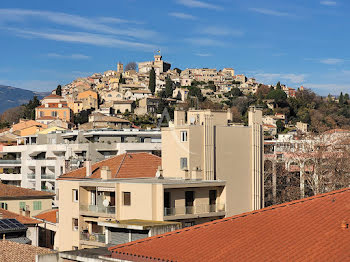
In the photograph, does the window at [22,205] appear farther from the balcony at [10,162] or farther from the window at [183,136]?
the balcony at [10,162]

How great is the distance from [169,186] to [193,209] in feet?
7.76

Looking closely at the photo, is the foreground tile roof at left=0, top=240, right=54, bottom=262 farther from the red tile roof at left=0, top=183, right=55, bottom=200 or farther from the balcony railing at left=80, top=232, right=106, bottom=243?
the red tile roof at left=0, top=183, right=55, bottom=200

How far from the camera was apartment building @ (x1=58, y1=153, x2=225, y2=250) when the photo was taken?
2683 centimetres

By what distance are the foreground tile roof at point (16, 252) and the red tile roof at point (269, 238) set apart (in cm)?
624

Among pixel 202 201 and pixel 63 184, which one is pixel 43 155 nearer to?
pixel 63 184

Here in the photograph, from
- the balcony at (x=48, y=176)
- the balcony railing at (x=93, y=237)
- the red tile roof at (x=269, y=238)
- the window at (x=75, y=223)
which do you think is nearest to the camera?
the red tile roof at (x=269, y=238)

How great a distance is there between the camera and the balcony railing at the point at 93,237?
92.8 ft

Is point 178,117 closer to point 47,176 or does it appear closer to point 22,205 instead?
point 22,205

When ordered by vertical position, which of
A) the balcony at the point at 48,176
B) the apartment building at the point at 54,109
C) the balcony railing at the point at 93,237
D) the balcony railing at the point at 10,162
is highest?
the apartment building at the point at 54,109

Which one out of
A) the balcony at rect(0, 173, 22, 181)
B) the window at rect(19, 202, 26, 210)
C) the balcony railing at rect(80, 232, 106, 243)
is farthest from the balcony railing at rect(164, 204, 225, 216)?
the balcony at rect(0, 173, 22, 181)

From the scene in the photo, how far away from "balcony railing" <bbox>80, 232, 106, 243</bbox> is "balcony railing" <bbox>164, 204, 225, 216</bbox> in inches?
122

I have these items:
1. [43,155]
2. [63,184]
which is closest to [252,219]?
[63,184]

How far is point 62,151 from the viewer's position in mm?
61969

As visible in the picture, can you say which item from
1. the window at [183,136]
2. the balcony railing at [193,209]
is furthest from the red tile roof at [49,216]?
the balcony railing at [193,209]
